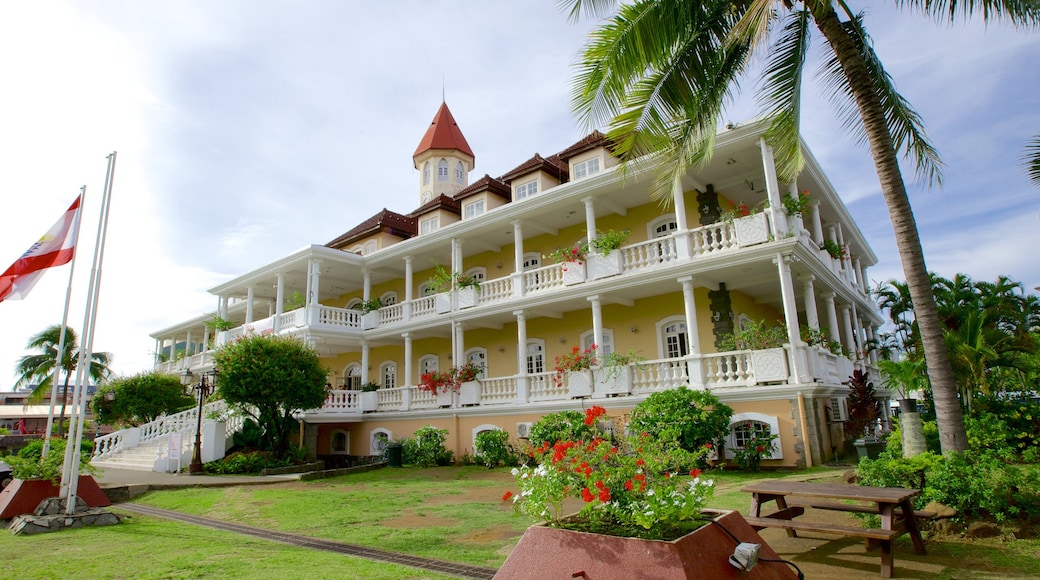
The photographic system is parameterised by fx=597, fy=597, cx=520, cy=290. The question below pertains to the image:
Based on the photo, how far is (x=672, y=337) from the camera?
17578 mm

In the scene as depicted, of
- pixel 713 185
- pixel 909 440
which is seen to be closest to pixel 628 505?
pixel 909 440

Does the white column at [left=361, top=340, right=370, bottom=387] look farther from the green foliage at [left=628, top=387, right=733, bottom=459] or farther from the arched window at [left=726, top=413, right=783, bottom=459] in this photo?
the arched window at [left=726, top=413, right=783, bottom=459]

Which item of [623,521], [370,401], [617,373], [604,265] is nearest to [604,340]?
[604,265]

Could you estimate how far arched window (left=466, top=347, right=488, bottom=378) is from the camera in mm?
21967

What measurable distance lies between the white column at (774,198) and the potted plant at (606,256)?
4040 mm

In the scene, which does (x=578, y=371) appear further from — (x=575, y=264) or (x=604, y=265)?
(x=575, y=264)

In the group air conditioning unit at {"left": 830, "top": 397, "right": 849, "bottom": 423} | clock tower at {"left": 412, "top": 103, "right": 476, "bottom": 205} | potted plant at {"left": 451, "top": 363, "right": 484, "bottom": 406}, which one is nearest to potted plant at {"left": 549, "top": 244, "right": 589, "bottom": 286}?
potted plant at {"left": 451, "top": 363, "right": 484, "bottom": 406}

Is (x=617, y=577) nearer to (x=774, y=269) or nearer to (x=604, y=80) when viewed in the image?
(x=604, y=80)

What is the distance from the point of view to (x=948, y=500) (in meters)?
6.40

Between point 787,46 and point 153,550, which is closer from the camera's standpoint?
point 153,550

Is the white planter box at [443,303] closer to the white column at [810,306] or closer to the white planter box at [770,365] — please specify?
the white planter box at [770,365]

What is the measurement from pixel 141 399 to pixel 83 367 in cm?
1846

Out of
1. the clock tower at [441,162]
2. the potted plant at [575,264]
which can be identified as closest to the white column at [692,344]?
the potted plant at [575,264]

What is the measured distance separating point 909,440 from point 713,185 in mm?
10602
